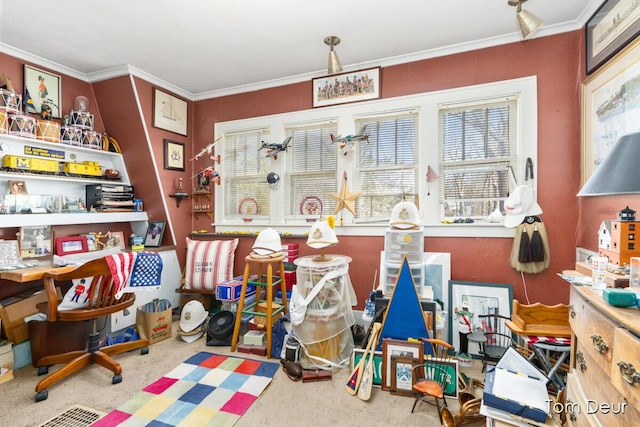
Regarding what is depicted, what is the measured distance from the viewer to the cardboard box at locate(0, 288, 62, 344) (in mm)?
2455

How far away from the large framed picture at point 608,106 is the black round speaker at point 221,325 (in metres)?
3.19

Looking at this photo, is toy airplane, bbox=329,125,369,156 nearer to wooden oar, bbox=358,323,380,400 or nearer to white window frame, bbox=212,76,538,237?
white window frame, bbox=212,76,538,237

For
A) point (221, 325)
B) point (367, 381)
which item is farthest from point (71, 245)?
point (367, 381)

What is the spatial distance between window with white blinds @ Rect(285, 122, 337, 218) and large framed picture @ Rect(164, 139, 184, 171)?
4.76 feet

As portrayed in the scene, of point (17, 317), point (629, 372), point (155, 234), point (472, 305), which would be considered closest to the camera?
point (629, 372)

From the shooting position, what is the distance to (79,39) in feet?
8.99

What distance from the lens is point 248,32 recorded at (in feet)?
8.76

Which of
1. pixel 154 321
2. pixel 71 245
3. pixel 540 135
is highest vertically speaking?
pixel 540 135

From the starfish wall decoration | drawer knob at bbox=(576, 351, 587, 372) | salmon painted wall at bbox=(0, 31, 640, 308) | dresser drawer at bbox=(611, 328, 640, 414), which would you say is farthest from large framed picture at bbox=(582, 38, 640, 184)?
the starfish wall decoration

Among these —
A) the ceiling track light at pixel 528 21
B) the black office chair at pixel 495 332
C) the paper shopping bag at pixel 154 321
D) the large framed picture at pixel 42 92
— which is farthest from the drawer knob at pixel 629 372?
the large framed picture at pixel 42 92

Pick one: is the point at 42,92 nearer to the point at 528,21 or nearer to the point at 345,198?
Answer: the point at 345,198

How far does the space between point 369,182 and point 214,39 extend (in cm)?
203

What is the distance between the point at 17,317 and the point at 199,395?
1.77 m

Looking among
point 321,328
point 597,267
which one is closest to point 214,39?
point 321,328
